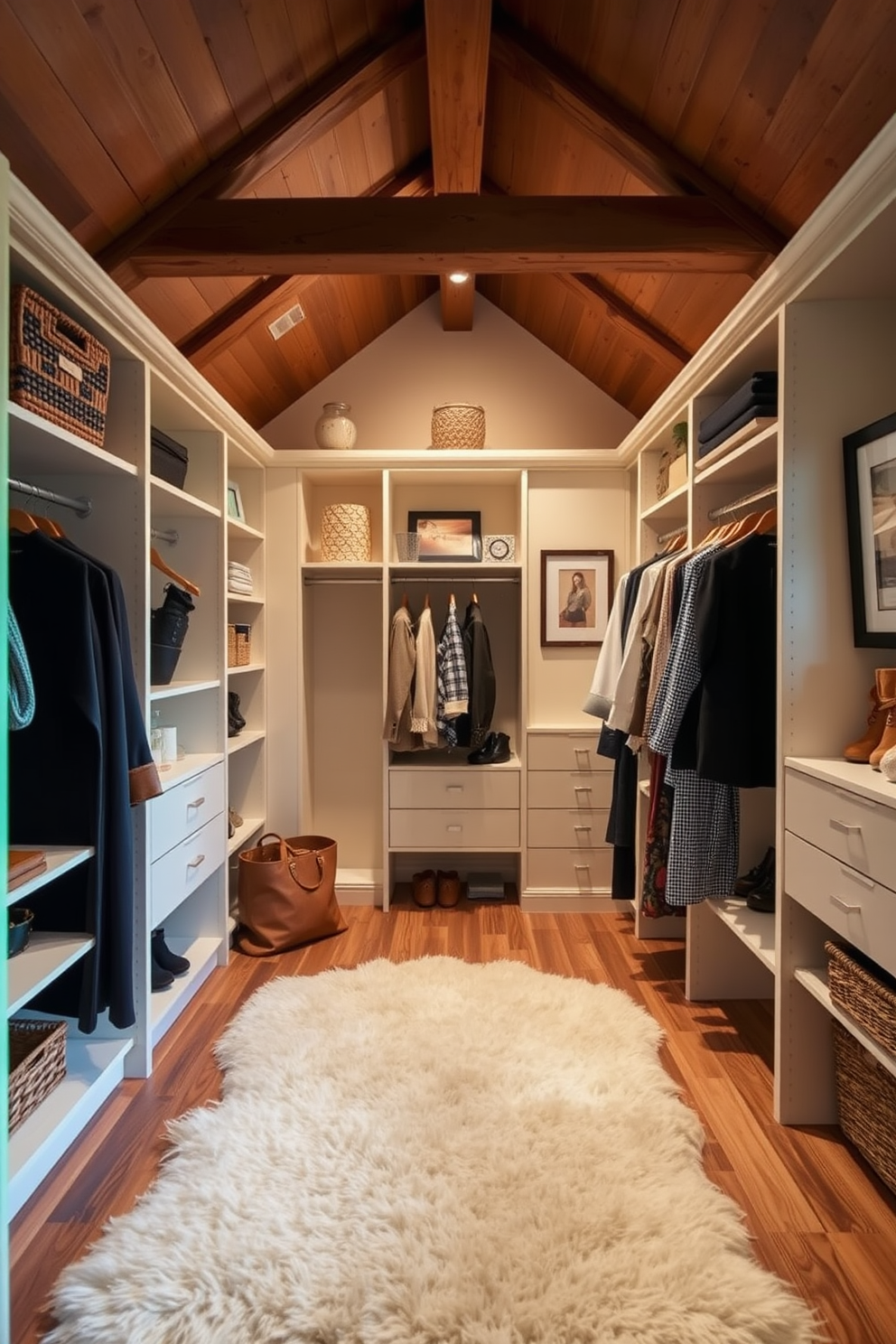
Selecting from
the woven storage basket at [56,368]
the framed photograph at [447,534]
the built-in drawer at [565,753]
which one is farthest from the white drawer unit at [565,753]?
the woven storage basket at [56,368]

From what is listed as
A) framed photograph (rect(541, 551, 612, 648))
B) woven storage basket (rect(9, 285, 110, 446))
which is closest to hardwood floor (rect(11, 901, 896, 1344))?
framed photograph (rect(541, 551, 612, 648))

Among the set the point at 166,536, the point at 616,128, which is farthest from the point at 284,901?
the point at 616,128

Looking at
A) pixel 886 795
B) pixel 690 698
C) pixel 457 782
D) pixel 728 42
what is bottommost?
pixel 457 782

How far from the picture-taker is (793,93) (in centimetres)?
167

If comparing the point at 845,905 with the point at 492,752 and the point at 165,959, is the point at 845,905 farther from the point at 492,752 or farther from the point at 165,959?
the point at 165,959

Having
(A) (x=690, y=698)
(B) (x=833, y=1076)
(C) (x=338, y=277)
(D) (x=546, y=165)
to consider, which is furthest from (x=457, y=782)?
(D) (x=546, y=165)

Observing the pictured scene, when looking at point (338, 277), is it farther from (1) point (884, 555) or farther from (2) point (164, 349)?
(1) point (884, 555)

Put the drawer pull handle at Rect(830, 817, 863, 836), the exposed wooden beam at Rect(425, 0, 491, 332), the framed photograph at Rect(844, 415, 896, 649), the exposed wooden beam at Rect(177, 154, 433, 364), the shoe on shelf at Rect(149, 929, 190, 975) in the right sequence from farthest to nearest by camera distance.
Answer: the exposed wooden beam at Rect(177, 154, 433, 364) < the shoe on shelf at Rect(149, 929, 190, 975) < the exposed wooden beam at Rect(425, 0, 491, 332) < the framed photograph at Rect(844, 415, 896, 649) < the drawer pull handle at Rect(830, 817, 863, 836)

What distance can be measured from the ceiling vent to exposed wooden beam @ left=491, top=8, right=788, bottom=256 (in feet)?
3.73

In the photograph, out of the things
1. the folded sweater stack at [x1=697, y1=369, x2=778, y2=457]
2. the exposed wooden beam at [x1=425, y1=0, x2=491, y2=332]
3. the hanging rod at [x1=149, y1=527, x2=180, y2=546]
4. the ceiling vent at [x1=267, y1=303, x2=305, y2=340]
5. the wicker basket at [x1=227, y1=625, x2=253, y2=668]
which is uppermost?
the exposed wooden beam at [x1=425, y1=0, x2=491, y2=332]

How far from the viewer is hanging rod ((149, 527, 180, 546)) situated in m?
2.54

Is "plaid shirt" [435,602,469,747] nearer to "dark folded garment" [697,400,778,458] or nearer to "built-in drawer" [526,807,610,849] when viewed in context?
"built-in drawer" [526,807,610,849]

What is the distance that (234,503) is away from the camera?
9.64 feet

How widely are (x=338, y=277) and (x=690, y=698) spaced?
229 cm
